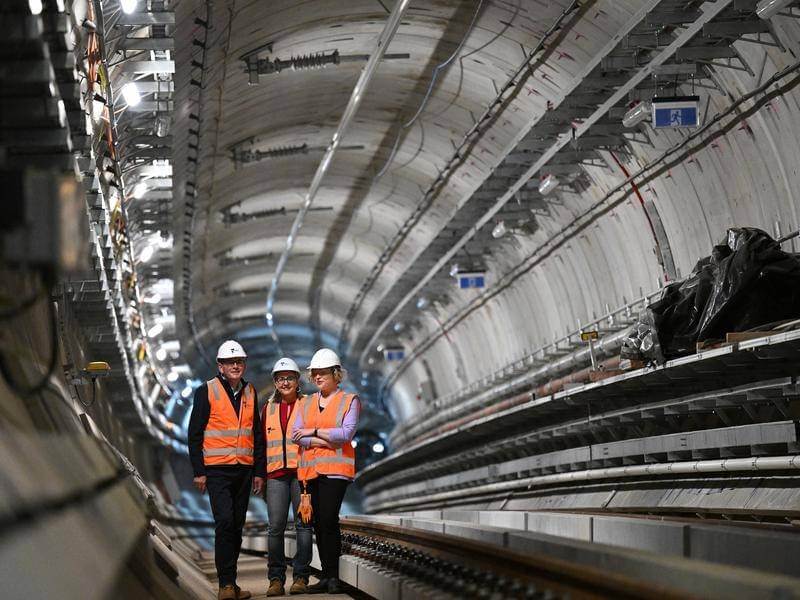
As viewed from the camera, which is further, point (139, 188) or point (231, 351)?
point (139, 188)

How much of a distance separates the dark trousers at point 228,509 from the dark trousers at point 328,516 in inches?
19.8

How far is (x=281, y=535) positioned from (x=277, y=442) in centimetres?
68

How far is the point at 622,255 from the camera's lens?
20078 mm

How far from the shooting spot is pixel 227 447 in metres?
9.25

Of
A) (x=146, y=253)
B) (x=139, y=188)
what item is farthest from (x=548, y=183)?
(x=146, y=253)

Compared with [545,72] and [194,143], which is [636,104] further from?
[194,143]

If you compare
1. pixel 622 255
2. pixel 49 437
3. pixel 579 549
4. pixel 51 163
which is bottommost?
pixel 579 549

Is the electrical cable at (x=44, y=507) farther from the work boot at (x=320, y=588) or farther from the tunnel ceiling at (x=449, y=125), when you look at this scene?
the tunnel ceiling at (x=449, y=125)

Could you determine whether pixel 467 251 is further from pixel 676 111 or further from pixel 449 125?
pixel 676 111

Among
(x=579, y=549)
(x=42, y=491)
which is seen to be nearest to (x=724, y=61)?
(x=579, y=549)

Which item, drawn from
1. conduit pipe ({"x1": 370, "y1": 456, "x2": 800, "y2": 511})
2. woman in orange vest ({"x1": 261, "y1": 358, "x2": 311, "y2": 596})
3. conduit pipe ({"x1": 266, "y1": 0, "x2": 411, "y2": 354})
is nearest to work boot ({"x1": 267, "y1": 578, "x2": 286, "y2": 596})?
woman in orange vest ({"x1": 261, "y1": 358, "x2": 311, "y2": 596})

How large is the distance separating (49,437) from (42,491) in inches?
38.7

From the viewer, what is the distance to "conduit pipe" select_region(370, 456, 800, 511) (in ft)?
38.4

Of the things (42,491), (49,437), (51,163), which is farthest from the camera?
(51,163)
